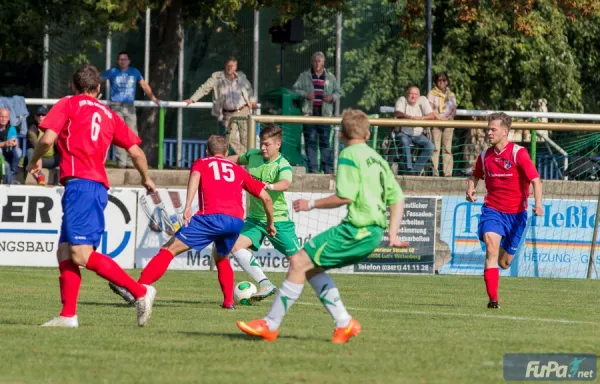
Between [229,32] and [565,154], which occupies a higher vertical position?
[229,32]

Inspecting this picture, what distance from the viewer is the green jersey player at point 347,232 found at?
8.66 metres

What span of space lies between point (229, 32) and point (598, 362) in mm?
21132

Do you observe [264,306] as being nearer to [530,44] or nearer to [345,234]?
[345,234]

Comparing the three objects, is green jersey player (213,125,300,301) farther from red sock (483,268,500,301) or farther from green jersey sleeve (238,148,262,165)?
red sock (483,268,500,301)

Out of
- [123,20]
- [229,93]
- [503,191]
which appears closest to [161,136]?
[229,93]

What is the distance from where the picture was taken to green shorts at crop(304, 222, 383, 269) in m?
8.66

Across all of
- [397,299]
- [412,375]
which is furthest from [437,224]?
[412,375]

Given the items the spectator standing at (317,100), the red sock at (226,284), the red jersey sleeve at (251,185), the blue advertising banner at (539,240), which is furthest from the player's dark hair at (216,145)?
the spectator standing at (317,100)

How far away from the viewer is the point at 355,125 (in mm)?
8797

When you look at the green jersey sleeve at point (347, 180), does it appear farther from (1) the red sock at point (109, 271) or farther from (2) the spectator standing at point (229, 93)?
(2) the spectator standing at point (229, 93)

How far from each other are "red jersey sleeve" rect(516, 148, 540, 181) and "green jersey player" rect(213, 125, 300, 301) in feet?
7.94

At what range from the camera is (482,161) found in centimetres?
1395

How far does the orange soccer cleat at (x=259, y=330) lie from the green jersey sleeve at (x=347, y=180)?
1016mm

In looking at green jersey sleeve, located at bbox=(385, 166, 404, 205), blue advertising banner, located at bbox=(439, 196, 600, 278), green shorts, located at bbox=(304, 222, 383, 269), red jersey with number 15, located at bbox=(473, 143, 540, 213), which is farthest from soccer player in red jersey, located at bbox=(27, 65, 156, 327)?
blue advertising banner, located at bbox=(439, 196, 600, 278)
